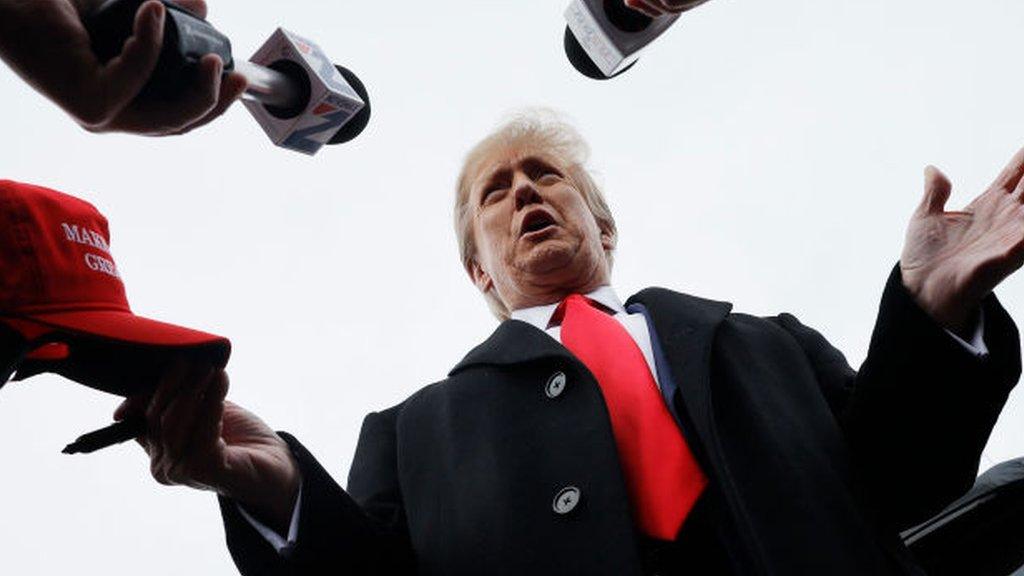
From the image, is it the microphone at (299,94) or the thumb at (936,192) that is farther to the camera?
the thumb at (936,192)

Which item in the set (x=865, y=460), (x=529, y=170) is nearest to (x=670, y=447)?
(x=865, y=460)

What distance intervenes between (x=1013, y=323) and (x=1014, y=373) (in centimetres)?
11

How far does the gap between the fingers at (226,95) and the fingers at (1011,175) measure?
1645 millimetres

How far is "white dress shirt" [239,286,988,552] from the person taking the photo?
205 cm

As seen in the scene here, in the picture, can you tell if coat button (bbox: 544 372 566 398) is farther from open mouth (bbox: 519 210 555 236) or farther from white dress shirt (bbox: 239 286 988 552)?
open mouth (bbox: 519 210 555 236)

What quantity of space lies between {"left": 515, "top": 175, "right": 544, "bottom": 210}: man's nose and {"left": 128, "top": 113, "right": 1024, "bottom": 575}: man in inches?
33.1

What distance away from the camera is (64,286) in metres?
1.79

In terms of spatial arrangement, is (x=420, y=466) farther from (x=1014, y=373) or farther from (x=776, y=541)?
(x=1014, y=373)

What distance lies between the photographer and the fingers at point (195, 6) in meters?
1.65

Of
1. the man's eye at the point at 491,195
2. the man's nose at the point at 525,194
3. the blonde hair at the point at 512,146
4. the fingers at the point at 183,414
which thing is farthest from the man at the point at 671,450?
the blonde hair at the point at 512,146

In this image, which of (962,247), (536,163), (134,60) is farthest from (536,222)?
(134,60)

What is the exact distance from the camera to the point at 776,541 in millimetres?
1904

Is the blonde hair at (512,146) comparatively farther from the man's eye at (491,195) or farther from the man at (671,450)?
the man at (671,450)

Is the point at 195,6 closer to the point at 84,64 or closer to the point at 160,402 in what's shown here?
the point at 84,64
